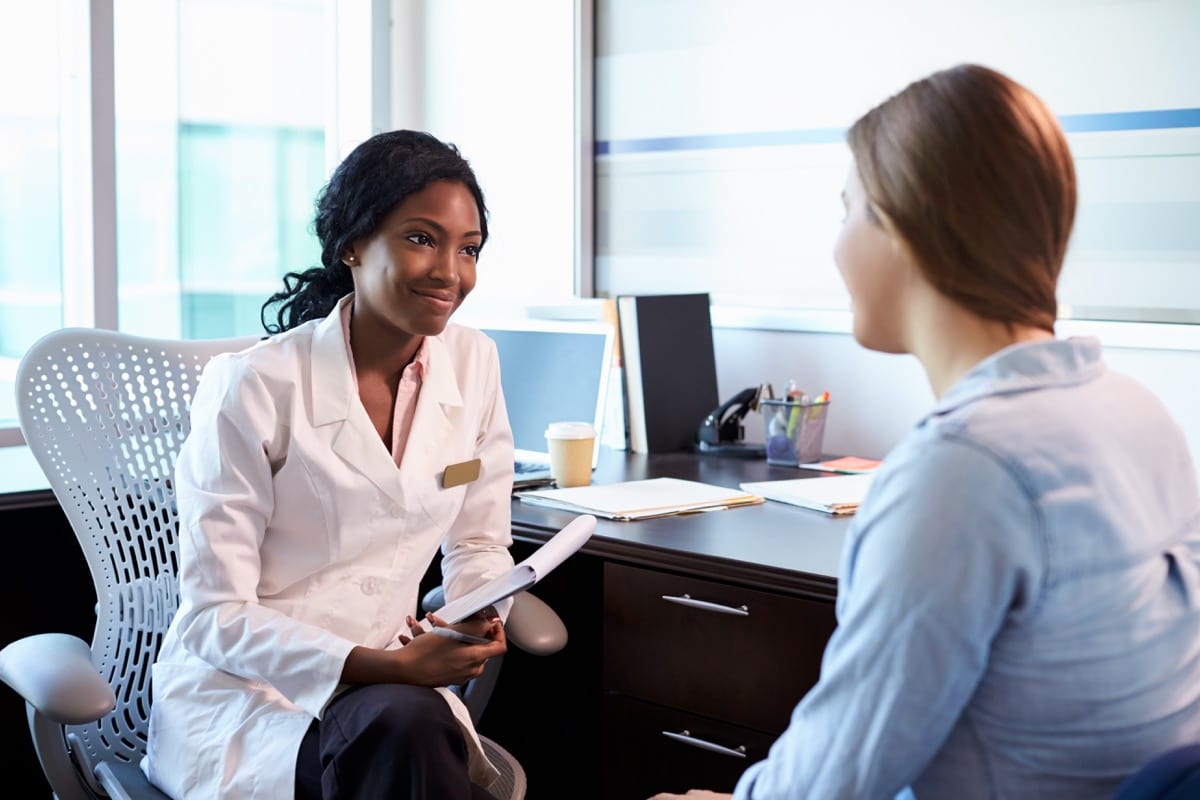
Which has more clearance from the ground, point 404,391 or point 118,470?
point 404,391

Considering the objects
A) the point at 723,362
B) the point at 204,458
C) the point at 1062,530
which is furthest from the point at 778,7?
the point at 1062,530

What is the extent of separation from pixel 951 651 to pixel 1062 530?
106 millimetres

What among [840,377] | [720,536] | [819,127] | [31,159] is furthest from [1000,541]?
[31,159]

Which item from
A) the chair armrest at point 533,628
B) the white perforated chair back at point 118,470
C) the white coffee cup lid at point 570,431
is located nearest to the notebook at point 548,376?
the white coffee cup lid at point 570,431

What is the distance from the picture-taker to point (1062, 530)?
0.82 metres

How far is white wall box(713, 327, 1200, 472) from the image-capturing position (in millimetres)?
2324

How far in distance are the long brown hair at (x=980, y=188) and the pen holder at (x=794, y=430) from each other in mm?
1354

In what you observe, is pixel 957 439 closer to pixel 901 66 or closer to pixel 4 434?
pixel 901 66

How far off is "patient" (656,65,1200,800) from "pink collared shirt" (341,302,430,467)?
2.84 feet

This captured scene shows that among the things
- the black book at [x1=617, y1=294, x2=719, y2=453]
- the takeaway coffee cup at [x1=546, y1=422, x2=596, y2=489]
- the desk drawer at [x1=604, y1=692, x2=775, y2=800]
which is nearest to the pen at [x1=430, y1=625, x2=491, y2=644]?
the desk drawer at [x1=604, y1=692, x2=775, y2=800]

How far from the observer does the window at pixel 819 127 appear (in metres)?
2.04

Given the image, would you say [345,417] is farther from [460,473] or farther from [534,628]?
[534,628]

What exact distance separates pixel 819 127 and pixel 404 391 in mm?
1115

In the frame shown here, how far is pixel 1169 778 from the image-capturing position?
78cm
